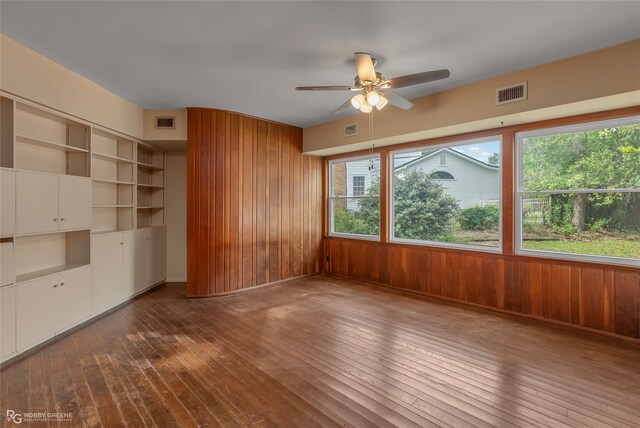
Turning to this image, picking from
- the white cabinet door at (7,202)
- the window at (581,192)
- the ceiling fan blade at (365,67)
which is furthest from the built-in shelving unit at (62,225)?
the window at (581,192)

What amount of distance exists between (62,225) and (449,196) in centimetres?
505

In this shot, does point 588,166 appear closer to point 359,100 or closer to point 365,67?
point 359,100

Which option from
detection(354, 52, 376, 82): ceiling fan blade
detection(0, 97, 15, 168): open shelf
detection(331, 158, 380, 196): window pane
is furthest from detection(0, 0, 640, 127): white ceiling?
detection(331, 158, 380, 196): window pane

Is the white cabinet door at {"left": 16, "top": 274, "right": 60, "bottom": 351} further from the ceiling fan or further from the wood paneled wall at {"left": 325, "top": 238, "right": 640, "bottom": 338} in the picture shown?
the wood paneled wall at {"left": 325, "top": 238, "right": 640, "bottom": 338}

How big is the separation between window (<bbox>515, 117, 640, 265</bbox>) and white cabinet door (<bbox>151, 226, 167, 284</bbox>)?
5571 mm

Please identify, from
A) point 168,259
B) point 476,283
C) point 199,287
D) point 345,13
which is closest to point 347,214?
point 476,283

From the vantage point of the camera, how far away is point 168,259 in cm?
556

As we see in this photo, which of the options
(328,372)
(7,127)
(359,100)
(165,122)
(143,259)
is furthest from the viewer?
(143,259)

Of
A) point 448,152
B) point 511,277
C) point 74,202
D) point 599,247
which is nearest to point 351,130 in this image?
point 448,152

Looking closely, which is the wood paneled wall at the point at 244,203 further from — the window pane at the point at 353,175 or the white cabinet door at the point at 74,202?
the white cabinet door at the point at 74,202

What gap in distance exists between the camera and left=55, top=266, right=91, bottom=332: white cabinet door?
10.7 feet

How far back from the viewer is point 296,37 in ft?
8.73

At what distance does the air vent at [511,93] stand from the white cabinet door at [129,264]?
5.29 m

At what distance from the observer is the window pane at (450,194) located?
13.9 ft
